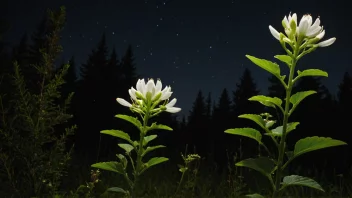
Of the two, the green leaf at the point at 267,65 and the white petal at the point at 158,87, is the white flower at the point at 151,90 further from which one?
the green leaf at the point at 267,65

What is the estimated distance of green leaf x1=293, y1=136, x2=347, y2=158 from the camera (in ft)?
5.53

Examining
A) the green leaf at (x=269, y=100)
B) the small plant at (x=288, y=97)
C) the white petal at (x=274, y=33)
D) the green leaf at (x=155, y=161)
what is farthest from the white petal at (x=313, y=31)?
the green leaf at (x=155, y=161)

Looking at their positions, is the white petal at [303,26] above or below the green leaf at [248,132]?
above

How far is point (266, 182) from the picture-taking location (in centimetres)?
858

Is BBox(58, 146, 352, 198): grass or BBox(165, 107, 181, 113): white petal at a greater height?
BBox(165, 107, 181, 113): white petal

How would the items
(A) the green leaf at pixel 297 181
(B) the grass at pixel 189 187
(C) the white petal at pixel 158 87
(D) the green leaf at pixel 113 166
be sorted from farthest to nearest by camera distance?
(B) the grass at pixel 189 187 → (C) the white petal at pixel 158 87 → (D) the green leaf at pixel 113 166 → (A) the green leaf at pixel 297 181

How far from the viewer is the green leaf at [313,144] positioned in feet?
5.53

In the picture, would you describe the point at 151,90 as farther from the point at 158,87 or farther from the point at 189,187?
the point at 189,187

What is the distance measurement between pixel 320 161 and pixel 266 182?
20680mm

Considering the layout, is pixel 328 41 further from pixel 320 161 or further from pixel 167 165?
pixel 320 161

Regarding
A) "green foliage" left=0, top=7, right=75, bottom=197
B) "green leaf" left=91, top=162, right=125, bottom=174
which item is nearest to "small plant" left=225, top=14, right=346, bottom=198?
"green leaf" left=91, top=162, right=125, bottom=174

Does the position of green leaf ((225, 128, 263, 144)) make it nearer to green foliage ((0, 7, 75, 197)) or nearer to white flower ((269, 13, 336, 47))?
white flower ((269, 13, 336, 47))

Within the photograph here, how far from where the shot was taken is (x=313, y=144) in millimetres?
1724

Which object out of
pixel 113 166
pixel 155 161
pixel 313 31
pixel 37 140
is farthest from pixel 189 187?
pixel 313 31
